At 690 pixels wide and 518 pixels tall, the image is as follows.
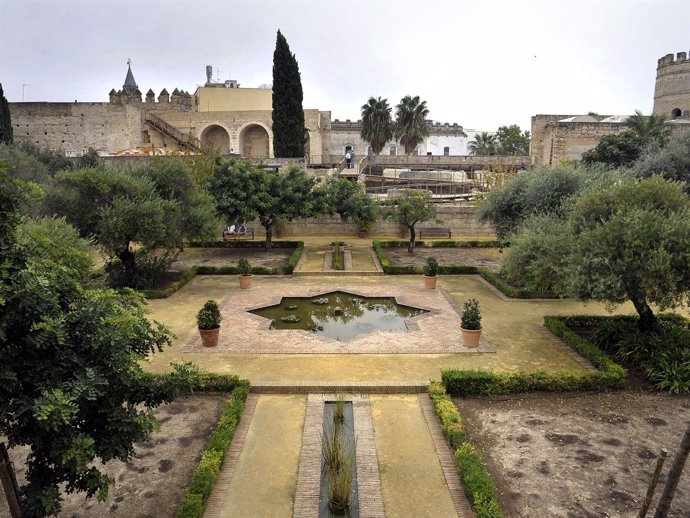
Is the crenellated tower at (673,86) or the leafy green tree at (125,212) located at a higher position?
the crenellated tower at (673,86)

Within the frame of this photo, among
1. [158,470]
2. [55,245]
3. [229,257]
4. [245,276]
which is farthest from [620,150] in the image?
[55,245]

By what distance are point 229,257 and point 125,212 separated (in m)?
7.69

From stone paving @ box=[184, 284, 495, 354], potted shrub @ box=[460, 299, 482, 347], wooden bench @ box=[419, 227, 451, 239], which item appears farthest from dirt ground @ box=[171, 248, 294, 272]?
potted shrub @ box=[460, 299, 482, 347]

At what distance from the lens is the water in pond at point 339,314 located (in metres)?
14.0

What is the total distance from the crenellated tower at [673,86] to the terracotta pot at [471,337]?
41672 mm

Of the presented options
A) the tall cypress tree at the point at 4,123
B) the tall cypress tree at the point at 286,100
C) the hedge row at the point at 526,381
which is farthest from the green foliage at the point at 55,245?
the tall cypress tree at the point at 4,123

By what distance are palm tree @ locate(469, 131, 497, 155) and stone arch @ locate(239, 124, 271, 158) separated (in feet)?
92.8

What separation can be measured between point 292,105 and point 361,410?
29361 mm

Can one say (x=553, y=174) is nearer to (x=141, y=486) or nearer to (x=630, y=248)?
(x=630, y=248)

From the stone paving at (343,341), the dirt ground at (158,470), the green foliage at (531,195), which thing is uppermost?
the green foliage at (531,195)

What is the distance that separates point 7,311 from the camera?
422 cm

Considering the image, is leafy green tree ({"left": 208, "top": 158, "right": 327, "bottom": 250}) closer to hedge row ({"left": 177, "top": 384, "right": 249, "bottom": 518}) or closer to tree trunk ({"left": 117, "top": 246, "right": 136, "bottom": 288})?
tree trunk ({"left": 117, "top": 246, "right": 136, "bottom": 288})

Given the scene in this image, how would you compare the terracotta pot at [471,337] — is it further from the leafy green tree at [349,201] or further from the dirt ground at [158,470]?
the leafy green tree at [349,201]

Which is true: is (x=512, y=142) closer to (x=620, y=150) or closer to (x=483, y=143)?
(x=483, y=143)
